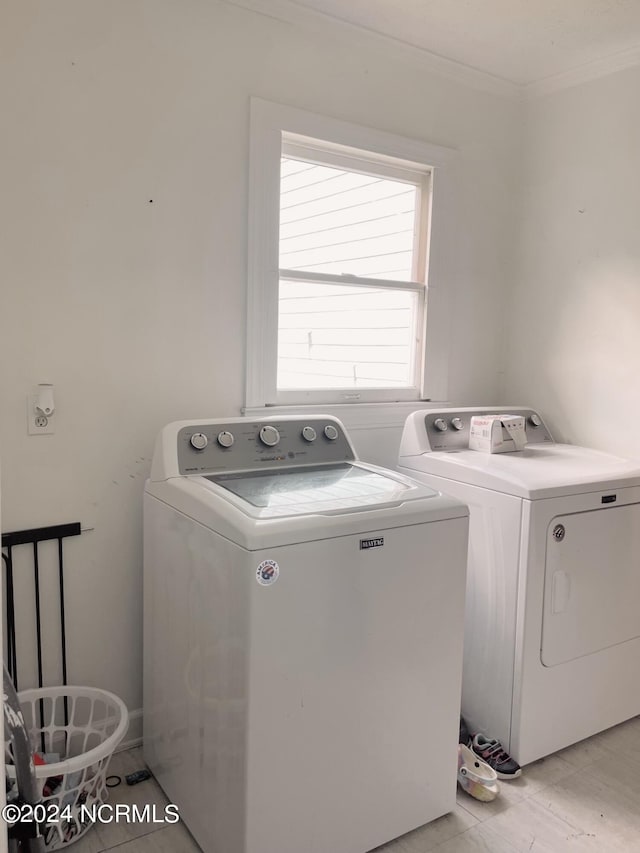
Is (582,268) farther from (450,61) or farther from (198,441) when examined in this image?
(198,441)

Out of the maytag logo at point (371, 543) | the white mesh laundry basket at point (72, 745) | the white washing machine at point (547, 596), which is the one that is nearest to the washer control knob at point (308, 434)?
the white washing machine at point (547, 596)

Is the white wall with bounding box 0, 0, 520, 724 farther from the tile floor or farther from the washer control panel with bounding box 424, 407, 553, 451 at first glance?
the washer control panel with bounding box 424, 407, 553, 451

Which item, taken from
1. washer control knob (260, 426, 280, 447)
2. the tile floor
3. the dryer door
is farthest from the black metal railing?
the dryer door

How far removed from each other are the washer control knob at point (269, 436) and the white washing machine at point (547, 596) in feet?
1.99

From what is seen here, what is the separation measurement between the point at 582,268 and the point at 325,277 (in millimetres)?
1108

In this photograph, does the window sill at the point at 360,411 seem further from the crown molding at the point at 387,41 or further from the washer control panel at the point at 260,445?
the crown molding at the point at 387,41

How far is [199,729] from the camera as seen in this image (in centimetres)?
169

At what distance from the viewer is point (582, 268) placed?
2.72 metres

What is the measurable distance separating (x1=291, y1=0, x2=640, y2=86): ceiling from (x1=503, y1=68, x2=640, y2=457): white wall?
180mm

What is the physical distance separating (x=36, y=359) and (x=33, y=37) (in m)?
0.87

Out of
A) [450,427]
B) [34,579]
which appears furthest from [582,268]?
[34,579]

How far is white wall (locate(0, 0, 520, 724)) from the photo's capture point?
1831mm

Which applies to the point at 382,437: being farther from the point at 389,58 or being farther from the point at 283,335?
the point at 389,58

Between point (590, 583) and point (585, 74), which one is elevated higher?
point (585, 74)
